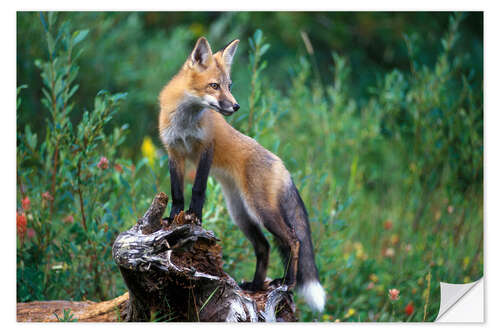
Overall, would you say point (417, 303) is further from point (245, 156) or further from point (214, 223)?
point (245, 156)

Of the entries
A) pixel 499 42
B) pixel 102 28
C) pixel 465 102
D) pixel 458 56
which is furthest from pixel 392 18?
pixel 102 28

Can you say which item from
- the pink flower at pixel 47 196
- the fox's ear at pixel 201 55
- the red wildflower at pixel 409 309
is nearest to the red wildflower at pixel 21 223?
the pink flower at pixel 47 196

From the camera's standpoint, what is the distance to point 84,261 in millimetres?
4344

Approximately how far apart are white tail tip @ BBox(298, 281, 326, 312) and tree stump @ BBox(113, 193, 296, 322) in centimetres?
15

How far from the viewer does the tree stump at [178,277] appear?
309cm

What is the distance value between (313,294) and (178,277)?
3.35ft

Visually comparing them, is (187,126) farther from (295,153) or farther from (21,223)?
(295,153)

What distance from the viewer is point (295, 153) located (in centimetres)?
577

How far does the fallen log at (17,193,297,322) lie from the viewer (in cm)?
309

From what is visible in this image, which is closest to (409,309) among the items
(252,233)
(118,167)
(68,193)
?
(252,233)

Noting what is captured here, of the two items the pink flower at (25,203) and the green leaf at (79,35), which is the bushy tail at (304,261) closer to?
the green leaf at (79,35)

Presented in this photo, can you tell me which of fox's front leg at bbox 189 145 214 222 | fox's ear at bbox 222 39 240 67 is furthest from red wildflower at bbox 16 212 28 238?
fox's ear at bbox 222 39 240 67

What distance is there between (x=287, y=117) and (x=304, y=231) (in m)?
3.25

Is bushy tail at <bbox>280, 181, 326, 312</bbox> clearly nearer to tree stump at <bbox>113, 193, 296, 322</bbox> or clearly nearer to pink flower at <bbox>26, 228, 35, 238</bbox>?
tree stump at <bbox>113, 193, 296, 322</bbox>
